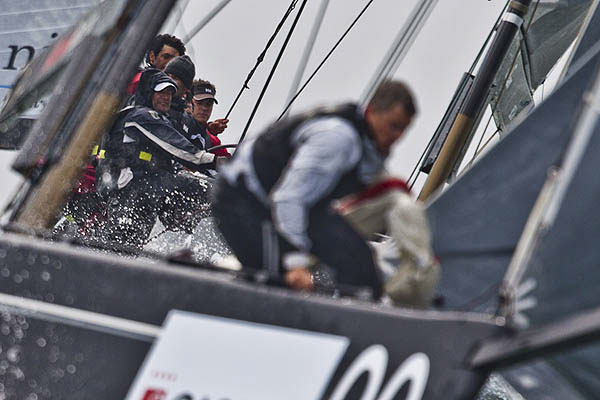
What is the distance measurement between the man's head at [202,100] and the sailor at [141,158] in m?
0.37

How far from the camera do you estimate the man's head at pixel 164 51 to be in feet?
12.5

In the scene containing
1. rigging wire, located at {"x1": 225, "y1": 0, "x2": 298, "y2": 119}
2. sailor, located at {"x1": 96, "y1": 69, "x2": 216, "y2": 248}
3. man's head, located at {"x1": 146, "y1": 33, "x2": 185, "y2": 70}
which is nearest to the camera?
sailor, located at {"x1": 96, "y1": 69, "x2": 216, "y2": 248}

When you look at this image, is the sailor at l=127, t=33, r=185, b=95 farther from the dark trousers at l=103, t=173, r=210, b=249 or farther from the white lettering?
the white lettering

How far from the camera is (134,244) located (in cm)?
354

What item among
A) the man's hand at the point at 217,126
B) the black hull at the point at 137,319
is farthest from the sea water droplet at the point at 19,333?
the man's hand at the point at 217,126

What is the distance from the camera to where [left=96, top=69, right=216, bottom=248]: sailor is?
3373 mm

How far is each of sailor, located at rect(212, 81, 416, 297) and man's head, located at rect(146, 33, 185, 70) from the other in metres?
1.77

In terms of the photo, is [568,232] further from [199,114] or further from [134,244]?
[199,114]

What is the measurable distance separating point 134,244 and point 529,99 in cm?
329

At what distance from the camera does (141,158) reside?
3.41 metres

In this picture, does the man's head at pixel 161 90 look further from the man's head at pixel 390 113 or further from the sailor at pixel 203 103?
the man's head at pixel 390 113

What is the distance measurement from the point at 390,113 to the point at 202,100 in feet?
Result: 6.48

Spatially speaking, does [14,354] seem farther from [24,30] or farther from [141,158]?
[24,30]

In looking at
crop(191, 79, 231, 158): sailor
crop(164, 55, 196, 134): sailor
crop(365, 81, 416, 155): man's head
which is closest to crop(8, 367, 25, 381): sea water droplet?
crop(365, 81, 416, 155): man's head
